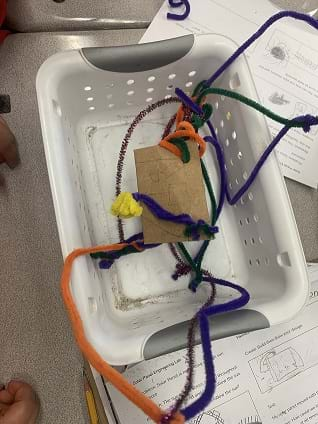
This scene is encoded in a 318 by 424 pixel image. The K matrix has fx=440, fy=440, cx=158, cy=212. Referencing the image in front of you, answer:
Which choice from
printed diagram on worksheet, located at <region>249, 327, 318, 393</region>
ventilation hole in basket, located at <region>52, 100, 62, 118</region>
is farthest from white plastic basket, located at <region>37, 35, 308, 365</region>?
printed diagram on worksheet, located at <region>249, 327, 318, 393</region>

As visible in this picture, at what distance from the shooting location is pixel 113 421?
0.57m

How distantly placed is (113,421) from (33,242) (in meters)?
0.26

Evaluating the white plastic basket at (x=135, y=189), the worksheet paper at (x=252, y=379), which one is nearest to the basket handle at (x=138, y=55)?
the white plastic basket at (x=135, y=189)

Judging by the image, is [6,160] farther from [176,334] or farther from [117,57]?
[176,334]

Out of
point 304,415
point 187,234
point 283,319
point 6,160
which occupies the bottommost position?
Result: point 304,415

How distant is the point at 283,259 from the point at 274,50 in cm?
37

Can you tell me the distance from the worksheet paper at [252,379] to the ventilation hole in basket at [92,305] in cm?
14

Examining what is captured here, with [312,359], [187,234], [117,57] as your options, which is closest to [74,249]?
[187,234]

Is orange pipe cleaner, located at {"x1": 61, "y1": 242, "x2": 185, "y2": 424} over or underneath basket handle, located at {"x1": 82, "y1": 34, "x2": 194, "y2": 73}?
underneath

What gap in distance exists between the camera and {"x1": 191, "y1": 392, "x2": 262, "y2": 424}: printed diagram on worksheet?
0.57 m

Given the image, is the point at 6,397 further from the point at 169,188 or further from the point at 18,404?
the point at 169,188

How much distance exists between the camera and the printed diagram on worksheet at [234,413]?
57 centimetres

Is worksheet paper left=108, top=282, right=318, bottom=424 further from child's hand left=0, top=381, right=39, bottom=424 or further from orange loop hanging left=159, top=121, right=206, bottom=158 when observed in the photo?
orange loop hanging left=159, top=121, right=206, bottom=158

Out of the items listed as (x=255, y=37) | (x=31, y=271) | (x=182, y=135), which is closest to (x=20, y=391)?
(x=31, y=271)
